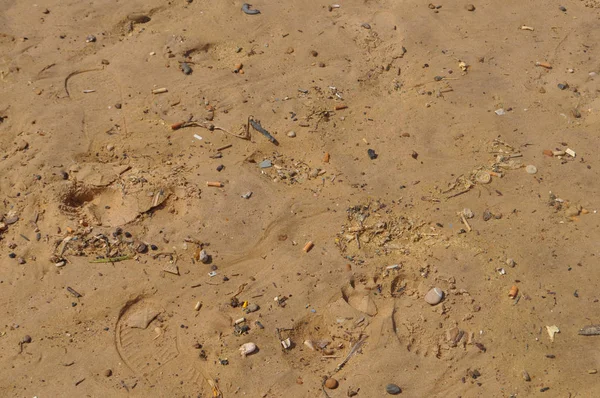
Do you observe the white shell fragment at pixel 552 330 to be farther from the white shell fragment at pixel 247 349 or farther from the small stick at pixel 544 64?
the small stick at pixel 544 64

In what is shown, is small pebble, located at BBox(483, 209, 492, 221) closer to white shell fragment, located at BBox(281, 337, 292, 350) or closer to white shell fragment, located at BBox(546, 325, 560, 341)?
white shell fragment, located at BBox(546, 325, 560, 341)

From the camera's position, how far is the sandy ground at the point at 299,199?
4.21m

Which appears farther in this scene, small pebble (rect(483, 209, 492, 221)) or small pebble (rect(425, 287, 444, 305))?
small pebble (rect(483, 209, 492, 221))

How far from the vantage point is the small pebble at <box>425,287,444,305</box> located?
442cm

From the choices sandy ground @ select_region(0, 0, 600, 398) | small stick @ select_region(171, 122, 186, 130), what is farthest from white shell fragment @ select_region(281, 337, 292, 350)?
small stick @ select_region(171, 122, 186, 130)

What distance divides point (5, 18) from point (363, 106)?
160 inches

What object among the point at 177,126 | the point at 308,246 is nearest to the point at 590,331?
the point at 308,246

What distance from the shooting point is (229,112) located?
557 cm

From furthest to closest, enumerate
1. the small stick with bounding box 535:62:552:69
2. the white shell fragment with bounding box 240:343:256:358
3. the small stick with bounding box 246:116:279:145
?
1. the small stick with bounding box 535:62:552:69
2. the small stick with bounding box 246:116:279:145
3. the white shell fragment with bounding box 240:343:256:358

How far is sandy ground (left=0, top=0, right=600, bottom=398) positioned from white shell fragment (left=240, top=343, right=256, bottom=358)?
0.18ft

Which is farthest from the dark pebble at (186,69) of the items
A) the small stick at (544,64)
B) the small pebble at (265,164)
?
the small stick at (544,64)

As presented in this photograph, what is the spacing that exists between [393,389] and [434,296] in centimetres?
78

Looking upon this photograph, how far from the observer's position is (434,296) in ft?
14.5

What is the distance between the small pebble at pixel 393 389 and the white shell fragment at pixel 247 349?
0.97m
